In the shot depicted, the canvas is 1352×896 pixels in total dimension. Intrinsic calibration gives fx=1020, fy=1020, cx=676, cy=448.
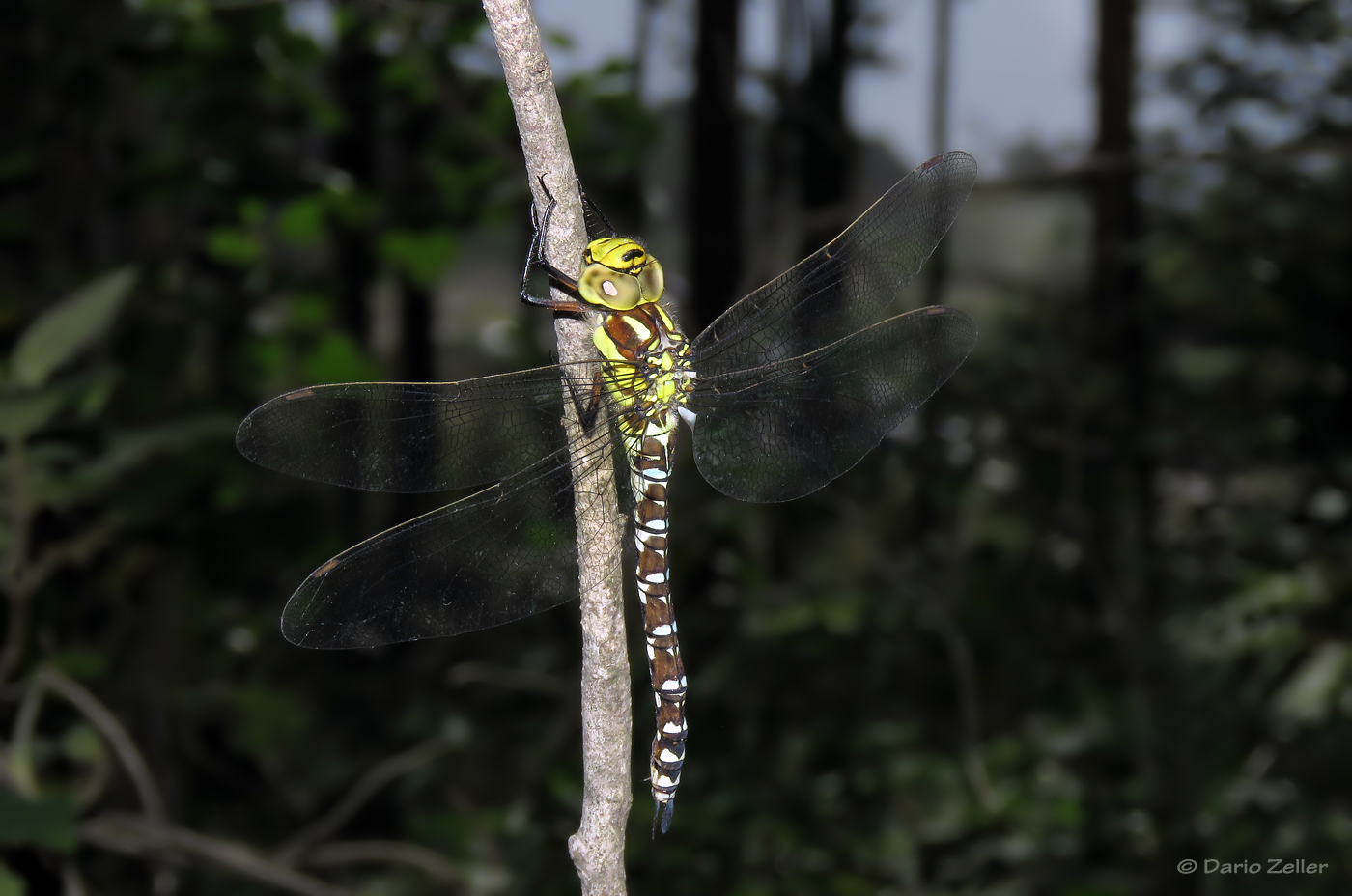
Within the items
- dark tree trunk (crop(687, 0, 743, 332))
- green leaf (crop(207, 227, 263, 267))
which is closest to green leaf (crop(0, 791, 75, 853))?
green leaf (crop(207, 227, 263, 267))

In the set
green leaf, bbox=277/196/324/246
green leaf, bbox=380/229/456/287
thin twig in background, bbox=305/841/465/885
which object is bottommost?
thin twig in background, bbox=305/841/465/885

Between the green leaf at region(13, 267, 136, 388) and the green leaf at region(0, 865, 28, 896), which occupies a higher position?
the green leaf at region(13, 267, 136, 388)

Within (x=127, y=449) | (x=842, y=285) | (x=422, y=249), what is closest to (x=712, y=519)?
(x=422, y=249)

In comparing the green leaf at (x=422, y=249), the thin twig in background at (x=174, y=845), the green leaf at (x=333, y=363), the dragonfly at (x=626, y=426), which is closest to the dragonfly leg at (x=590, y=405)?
the dragonfly at (x=626, y=426)

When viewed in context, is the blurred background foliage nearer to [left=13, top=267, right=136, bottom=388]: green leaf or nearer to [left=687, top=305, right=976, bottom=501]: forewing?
[left=13, top=267, right=136, bottom=388]: green leaf

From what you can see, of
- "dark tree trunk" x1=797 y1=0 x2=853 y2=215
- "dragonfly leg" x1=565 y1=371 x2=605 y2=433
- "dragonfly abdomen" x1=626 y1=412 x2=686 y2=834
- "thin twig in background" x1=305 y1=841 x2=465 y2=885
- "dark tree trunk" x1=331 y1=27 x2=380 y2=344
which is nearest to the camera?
"dragonfly leg" x1=565 y1=371 x2=605 y2=433

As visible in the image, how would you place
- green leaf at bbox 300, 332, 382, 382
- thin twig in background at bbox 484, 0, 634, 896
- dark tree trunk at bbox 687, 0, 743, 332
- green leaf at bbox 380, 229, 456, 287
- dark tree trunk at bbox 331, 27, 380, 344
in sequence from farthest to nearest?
dark tree trunk at bbox 687, 0, 743, 332 → dark tree trunk at bbox 331, 27, 380, 344 → green leaf at bbox 380, 229, 456, 287 → green leaf at bbox 300, 332, 382, 382 → thin twig in background at bbox 484, 0, 634, 896

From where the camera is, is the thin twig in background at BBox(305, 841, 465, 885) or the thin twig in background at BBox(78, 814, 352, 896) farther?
the thin twig in background at BBox(305, 841, 465, 885)
